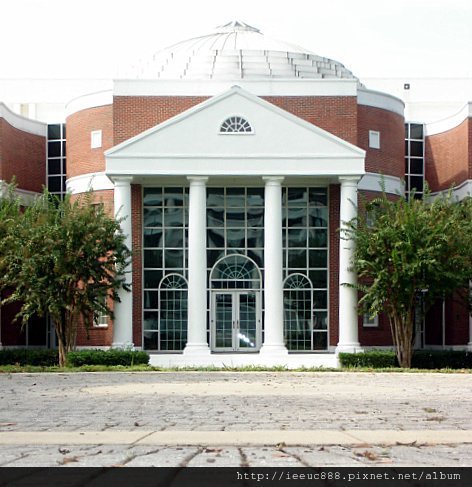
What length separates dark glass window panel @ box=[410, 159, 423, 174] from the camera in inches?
1969

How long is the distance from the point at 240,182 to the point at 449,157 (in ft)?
37.2

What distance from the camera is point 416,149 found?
50156mm

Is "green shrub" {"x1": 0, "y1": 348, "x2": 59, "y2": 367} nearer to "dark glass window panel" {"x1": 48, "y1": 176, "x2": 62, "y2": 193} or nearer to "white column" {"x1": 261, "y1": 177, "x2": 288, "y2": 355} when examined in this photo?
"white column" {"x1": 261, "y1": 177, "x2": 288, "y2": 355}

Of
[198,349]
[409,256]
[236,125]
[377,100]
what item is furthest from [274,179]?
[377,100]

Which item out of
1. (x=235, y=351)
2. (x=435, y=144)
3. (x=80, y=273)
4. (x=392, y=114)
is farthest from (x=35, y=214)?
(x=435, y=144)

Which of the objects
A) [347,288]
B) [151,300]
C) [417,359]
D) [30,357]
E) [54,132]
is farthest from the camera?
[54,132]

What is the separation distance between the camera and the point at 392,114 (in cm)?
4644

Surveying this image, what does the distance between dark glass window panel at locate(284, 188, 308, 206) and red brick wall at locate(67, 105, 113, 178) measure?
8028 millimetres

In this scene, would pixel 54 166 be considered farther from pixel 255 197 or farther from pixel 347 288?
pixel 347 288

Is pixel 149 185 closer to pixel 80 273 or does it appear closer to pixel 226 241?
pixel 226 241

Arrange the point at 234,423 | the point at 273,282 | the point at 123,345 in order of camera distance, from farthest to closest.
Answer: the point at 273,282
the point at 123,345
the point at 234,423

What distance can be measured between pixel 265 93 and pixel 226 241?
641 centimetres

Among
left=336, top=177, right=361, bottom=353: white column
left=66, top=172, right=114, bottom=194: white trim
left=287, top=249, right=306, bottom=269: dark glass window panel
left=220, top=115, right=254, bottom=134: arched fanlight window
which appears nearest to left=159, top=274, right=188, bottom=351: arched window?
left=287, top=249, right=306, bottom=269: dark glass window panel

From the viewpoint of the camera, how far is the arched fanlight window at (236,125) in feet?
133
